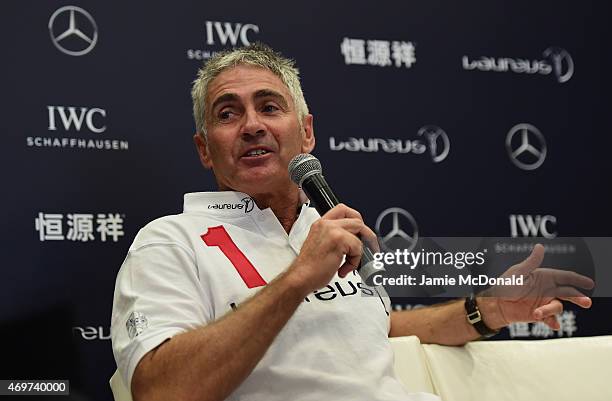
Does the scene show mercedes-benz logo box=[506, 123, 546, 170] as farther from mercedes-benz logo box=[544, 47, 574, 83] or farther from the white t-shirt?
the white t-shirt

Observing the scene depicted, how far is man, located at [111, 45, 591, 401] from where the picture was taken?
1942 millimetres

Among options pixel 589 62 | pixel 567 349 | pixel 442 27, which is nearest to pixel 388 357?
pixel 567 349

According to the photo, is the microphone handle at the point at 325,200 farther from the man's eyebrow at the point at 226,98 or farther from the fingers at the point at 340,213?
the man's eyebrow at the point at 226,98

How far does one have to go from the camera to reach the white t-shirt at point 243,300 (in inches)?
81.3

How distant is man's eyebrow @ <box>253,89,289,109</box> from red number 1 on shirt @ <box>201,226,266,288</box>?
0.43m

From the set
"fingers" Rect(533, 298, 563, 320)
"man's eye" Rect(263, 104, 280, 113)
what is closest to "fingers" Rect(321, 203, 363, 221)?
"man's eye" Rect(263, 104, 280, 113)

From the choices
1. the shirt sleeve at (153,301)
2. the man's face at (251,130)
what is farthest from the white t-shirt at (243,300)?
the man's face at (251,130)

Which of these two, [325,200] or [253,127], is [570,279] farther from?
[253,127]

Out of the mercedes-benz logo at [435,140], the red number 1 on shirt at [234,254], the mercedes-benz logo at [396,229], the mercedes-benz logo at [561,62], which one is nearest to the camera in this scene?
the red number 1 on shirt at [234,254]

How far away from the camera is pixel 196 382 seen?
6.32 feet

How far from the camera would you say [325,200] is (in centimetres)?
205

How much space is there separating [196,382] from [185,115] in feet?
4.78

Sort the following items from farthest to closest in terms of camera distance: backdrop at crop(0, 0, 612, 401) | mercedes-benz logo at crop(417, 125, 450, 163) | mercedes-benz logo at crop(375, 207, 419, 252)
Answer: mercedes-benz logo at crop(417, 125, 450, 163) → mercedes-benz logo at crop(375, 207, 419, 252) → backdrop at crop(0, 0, 612, 401)

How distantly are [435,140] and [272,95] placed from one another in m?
1.12
